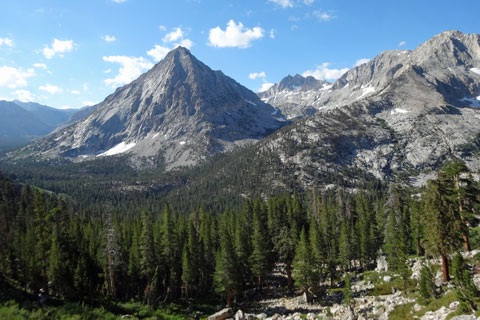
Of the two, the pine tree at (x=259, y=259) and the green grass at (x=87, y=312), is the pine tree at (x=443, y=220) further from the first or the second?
the green grass at (x=87, y=312)

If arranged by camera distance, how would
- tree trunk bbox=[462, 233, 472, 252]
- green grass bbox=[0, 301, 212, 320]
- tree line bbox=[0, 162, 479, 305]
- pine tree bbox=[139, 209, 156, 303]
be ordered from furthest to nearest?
pine tree bbox=[139, 209, 156, 303] < tree line bbox=[0, 162, 479, 305] < tree trunk bbox=[462, 233, 472, 252] < green grass bbox=[0, 301, 212, 320]

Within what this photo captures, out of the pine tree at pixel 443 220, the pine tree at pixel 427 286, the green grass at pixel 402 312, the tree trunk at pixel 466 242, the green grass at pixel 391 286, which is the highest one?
the pine tree at pixel 443 220

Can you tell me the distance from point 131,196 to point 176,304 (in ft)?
541

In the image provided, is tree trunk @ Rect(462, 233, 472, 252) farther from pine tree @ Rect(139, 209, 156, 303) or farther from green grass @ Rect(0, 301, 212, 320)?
pine tree @ Rect(139, 209, 156, 303)

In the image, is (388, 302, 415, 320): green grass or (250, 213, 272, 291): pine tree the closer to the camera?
(388, 302, 415, 320): green grass

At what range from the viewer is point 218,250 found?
54.7m

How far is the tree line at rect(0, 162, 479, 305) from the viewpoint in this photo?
1204 inches

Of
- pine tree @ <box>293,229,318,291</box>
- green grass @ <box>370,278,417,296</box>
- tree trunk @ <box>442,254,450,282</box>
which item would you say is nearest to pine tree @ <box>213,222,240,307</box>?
pine tree @ <box>293,229,318,291</box>

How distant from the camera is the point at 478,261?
86.5 feet

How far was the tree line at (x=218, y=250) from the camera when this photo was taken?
3059 cm

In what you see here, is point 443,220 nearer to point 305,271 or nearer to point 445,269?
point 445,269

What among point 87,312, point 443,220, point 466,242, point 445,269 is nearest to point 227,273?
point 87,312

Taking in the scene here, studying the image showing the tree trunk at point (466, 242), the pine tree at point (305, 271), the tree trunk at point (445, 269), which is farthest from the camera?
the pine tree at point (305, 271)

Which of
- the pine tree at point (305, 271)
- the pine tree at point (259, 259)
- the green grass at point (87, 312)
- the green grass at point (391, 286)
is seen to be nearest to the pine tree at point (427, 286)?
the green grass at point (391, 286)
